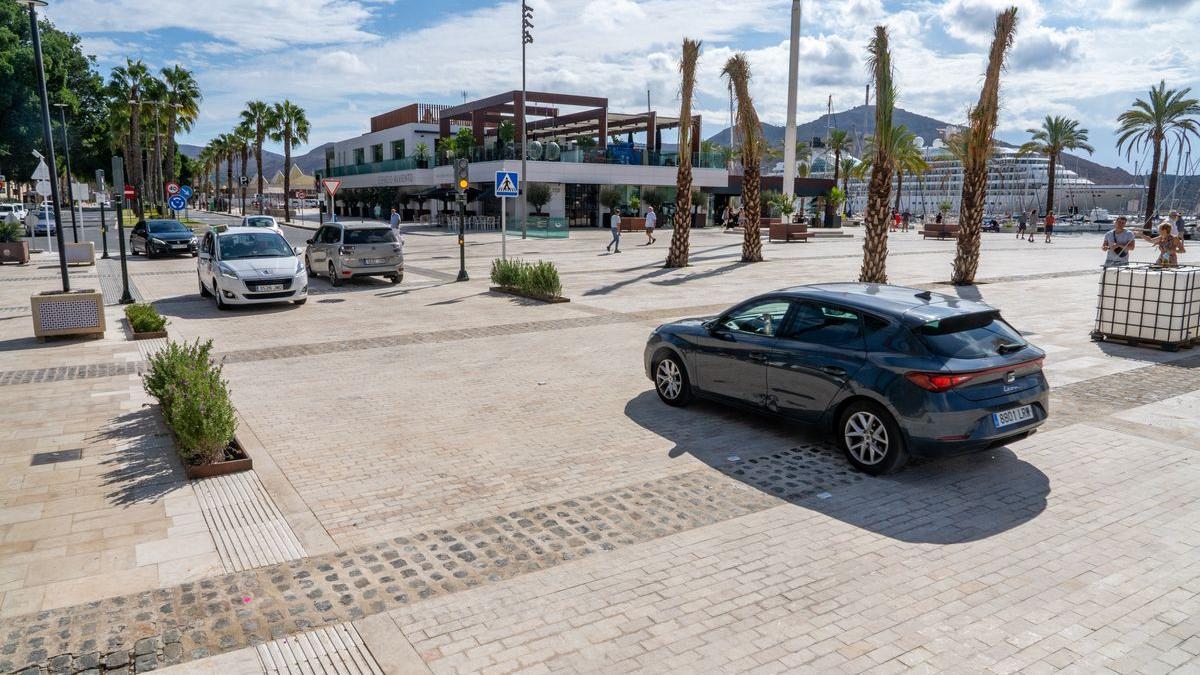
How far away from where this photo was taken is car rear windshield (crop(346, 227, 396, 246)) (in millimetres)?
20750

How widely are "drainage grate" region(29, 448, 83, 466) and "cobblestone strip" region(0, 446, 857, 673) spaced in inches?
121

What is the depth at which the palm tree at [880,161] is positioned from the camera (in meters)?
19.1

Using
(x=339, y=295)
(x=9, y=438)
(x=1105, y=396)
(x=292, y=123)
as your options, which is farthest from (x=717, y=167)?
(x=9, y=438)

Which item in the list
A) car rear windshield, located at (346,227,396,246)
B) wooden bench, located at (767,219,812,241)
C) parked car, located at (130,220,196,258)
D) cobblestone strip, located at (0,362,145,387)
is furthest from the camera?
wooden bench, located at (767,219,812,241)

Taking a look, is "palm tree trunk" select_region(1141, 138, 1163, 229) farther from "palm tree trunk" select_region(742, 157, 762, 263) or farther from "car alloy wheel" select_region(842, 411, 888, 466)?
"car alloy wheel" select_region(842, 411, 888, 466)

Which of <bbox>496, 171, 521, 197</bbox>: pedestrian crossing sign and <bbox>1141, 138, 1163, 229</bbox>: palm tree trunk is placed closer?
<bbox>496, 171, 521, 197</bbox>: pedestrian crossing sign

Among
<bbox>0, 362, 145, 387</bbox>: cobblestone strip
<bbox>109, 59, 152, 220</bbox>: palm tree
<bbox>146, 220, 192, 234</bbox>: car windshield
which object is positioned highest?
<bbox>109, 59, 152, 220</bbox>: palm tree

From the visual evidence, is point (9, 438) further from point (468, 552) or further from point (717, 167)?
point (717, 167)

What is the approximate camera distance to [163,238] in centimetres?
3073

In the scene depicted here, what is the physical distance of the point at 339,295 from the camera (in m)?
19.0

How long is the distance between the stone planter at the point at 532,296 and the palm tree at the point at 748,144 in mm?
11777

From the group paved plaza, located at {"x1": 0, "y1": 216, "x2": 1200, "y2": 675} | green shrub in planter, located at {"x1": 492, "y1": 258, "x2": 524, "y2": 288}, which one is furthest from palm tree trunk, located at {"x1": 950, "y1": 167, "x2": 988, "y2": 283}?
green shrub in planter, located at {"x1": 492, "y1": 258, "x2": 524, "y2": 288}

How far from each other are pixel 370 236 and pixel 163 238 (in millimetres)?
14538

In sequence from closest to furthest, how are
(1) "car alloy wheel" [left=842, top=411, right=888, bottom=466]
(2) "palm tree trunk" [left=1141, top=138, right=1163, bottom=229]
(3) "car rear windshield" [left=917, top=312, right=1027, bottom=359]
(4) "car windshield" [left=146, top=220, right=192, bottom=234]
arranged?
(3) "car rear windshield" [left=917, top=312, right=1027, bottom=359], (1) "car alloy wheel" [left=842, top=411, right=888, bottom=466], (4) "car windshield" [left=146, top=220, right=192, bottom=234], (2) "palm tree trunk" [left=1141, top=138, right=1163, bottom=229]
